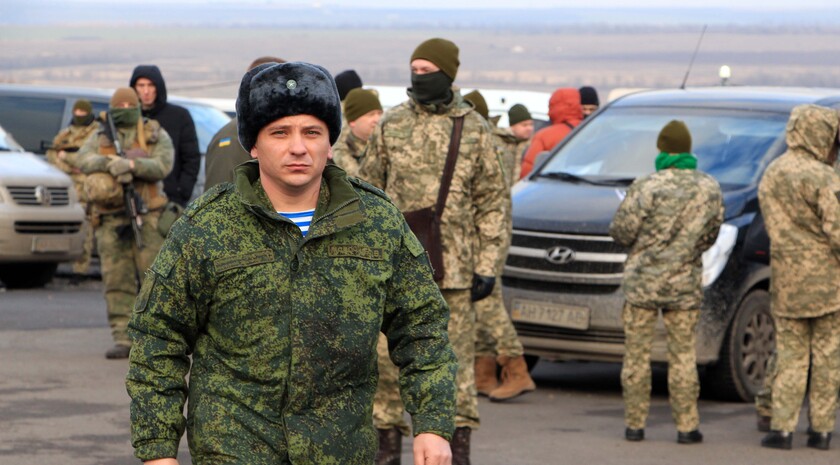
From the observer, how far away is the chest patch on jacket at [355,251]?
172 inches

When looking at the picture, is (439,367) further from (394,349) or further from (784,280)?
(784,280)

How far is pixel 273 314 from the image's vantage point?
4316mm

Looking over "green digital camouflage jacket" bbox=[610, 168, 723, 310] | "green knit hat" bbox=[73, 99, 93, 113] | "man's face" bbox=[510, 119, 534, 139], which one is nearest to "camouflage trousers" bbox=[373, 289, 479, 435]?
"green digital camouflage jacket" bbox=[610, 168, 723, 310]

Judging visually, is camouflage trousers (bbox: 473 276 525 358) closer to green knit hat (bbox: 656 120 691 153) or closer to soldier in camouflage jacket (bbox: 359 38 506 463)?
green knit hat (bbox: 656 120 691 153)

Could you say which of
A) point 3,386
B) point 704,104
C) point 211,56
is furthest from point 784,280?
point 211,56

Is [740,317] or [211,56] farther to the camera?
[211,56]

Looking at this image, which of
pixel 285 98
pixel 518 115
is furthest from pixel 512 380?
pixel 285 98

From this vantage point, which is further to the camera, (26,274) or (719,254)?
(26,274)

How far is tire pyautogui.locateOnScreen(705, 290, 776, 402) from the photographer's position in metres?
10.4

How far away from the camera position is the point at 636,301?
930 cm

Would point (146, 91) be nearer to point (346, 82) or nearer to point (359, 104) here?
point (346, 82)

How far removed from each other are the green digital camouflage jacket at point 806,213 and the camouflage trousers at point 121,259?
4.32m

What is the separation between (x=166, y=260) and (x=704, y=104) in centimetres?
800

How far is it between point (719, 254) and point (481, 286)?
9.22 ft
